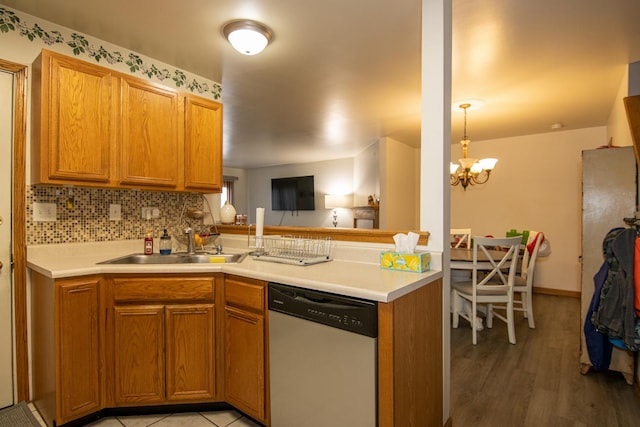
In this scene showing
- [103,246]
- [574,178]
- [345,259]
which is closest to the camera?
[345,259]

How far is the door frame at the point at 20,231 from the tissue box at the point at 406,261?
2.12 metres

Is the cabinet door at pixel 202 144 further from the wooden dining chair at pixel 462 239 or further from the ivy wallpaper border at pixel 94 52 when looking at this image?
the wooden dining chair at pixel 462 239

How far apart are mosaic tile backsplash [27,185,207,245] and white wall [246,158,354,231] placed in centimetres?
473

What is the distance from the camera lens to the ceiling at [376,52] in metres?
2.02

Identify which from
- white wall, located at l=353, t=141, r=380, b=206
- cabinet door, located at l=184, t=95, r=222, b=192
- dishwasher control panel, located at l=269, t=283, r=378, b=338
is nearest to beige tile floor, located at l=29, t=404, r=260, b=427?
dishwasher control panel, located at l=269, t=283, r=378, b=338

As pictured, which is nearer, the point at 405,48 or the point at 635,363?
the point at 635,363

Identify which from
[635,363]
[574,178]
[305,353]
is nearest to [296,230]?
[305,353]

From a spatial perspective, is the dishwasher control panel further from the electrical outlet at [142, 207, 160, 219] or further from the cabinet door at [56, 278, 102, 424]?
the electrical outlet at [142, 207, 160, 219]

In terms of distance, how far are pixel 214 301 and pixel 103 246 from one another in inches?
41.3

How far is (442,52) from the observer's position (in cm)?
171

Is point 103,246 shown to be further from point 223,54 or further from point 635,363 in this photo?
point 635,363

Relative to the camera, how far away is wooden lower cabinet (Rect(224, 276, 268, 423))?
5.63 feet

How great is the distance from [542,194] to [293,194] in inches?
192

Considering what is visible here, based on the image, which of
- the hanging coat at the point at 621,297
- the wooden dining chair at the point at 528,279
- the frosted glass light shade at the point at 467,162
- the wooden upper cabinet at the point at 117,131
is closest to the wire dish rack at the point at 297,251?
the wooden upper cabinet at the point at 117,131
